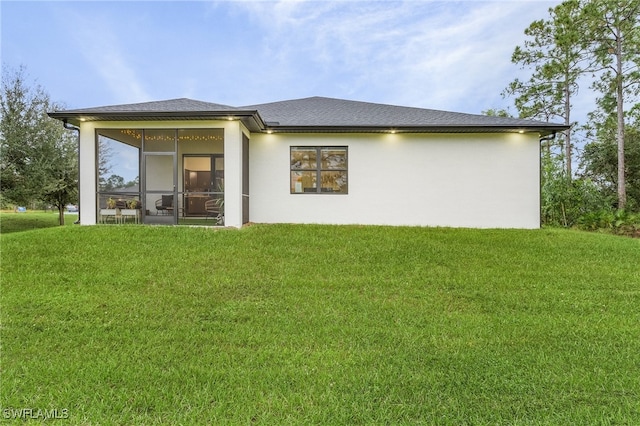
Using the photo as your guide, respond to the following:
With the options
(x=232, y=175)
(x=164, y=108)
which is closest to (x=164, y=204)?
(x=164, y=108)

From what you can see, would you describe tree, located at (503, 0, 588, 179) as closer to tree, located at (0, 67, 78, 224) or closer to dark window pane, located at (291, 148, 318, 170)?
dark window pane, located at (291, 148, 318, 170)

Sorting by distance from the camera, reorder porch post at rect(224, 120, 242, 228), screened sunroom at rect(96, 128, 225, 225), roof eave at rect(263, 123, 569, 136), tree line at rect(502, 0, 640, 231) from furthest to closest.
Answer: tree line at rect(502, 0, 640, 231)
roof eave at rect(263, 123, 569, 136)
screened sunroom at rect(96, 128, 225, 225)
porch post at rect(224, 120, 242, 228)

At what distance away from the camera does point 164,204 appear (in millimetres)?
11586

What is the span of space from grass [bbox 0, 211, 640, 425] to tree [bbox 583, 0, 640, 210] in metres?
10.5

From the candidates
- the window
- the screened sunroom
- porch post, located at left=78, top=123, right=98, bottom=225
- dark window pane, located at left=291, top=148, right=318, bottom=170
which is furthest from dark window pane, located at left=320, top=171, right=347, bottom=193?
porch post, located at left=78, top=123, right=98, bottom=225

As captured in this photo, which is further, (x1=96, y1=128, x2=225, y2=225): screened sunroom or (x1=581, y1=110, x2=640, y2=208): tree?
(x1=581, y1=110, x2=640, y2=208): tree

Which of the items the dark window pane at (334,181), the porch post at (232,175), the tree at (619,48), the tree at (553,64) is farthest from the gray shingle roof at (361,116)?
the tree at (553,64)

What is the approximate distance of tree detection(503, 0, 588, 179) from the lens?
15484mm

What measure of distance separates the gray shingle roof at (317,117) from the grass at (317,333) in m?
3.55

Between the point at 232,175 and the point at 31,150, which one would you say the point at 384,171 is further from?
the point at 31,150

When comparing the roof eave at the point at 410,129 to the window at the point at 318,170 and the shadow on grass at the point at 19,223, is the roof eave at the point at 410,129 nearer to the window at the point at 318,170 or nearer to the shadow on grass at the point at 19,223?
the window at the point at 318,170

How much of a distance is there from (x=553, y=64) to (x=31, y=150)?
85.7 feet

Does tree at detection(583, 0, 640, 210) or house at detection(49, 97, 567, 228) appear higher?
tree at detection(583, 0, 640, 210)

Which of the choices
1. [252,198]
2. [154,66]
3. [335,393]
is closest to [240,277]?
[335,393]
